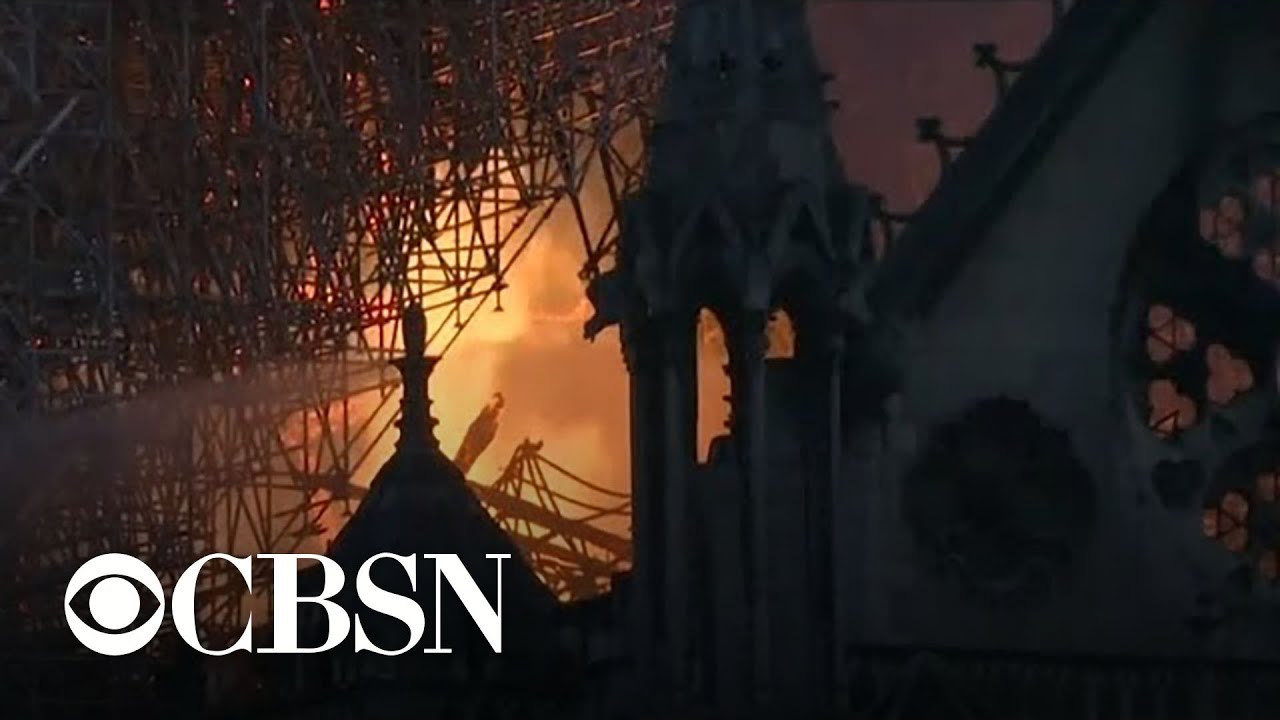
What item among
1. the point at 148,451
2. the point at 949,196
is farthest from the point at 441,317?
the point at 949,196

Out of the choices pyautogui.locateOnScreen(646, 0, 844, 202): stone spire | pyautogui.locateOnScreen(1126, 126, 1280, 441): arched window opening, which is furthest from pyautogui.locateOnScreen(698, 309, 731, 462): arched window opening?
pyautogui.locateOnScreen(1126, 126, 1280, 441): arched window opening

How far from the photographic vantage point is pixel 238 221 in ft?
198

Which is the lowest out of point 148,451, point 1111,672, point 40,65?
point 1111,672

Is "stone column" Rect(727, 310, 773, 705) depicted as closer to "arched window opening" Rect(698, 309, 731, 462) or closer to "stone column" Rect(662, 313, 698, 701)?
"stone column" Rect(662, 313, 698, 701)

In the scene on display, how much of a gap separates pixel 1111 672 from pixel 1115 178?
4421mm

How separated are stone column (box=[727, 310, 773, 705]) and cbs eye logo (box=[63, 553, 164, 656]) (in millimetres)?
13795

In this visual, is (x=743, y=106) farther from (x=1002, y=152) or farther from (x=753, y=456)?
(x=1002, y=152)

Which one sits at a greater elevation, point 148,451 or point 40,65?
point 40,65

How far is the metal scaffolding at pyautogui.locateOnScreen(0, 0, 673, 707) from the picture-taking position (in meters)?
57.4

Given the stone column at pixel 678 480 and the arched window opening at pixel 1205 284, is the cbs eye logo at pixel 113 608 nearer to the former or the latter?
the stone column at pixel 678 480

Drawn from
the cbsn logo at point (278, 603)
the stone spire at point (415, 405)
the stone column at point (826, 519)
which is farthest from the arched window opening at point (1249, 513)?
the stone spire at point (415, 405)

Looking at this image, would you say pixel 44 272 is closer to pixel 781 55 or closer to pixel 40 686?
pixel 40 686

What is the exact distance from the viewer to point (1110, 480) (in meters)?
44.9

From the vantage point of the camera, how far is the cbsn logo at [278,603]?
152 feet
